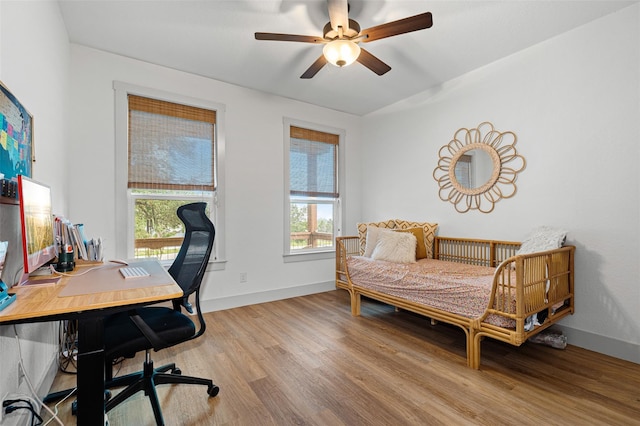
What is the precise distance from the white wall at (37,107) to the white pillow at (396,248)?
276cm

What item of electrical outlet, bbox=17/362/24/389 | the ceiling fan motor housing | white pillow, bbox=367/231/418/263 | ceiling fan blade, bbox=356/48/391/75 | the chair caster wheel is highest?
the ceiling fan motor housing

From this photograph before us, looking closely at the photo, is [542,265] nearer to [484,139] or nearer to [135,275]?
[484,139]

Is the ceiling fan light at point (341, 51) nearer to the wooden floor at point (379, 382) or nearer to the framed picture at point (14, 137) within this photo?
the framed picture at point (14, 137)

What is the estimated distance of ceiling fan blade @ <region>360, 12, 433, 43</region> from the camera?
6.18 feet

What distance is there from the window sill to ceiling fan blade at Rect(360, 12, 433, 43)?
267 centimetres

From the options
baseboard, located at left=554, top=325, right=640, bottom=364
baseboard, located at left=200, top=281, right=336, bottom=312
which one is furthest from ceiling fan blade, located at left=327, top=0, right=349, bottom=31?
baseboard, located at left=554, top=325, right=640, bottom=364

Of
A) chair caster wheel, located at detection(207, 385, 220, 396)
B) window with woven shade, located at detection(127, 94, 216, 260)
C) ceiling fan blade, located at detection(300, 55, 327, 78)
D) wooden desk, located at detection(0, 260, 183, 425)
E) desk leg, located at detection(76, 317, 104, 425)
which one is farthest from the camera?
window with woven shade, located at detection(127, 94, 216, 260)

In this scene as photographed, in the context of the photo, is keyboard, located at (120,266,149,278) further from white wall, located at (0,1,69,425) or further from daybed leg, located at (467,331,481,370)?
daybed leg, located at (467,331,481,370)

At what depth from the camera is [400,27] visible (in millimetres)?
1983

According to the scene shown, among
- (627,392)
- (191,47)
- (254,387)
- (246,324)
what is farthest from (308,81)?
(627,392)

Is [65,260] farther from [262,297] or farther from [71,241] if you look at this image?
[262,297]

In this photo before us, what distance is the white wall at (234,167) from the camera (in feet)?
8.98

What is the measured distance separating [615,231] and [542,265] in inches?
29.2

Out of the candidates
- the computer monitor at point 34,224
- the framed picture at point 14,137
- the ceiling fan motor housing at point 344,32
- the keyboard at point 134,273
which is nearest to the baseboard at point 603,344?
the ceiling fan motor housing at point 344,32
